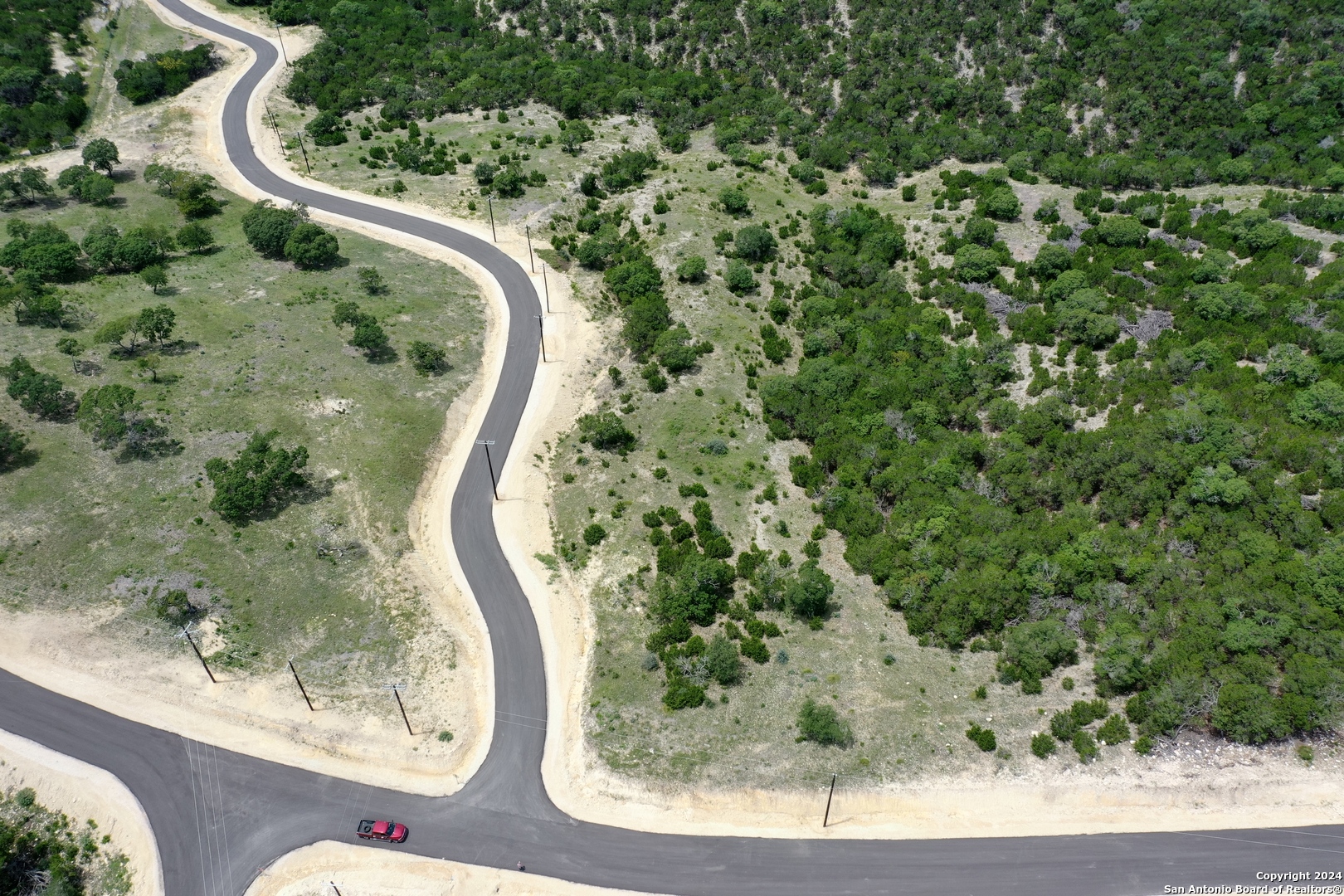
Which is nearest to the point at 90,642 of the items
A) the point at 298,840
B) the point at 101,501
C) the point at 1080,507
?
the point at 101,501

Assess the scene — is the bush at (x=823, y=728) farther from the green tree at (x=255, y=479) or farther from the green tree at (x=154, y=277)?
the green tree at (x=154, y=277)

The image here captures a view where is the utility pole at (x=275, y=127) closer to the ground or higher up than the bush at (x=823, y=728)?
higher up

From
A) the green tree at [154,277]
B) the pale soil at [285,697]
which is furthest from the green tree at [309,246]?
the pale soil at [285,697]

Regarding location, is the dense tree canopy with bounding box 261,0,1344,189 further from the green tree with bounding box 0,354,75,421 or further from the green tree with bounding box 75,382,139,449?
the green tree with bounding box 75,382,139,449

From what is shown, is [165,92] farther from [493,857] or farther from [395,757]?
[493,857]

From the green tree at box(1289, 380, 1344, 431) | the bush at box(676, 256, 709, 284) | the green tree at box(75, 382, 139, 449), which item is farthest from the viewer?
the bush at box(676, 256, 709, 284)

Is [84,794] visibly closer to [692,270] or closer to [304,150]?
[692,270]

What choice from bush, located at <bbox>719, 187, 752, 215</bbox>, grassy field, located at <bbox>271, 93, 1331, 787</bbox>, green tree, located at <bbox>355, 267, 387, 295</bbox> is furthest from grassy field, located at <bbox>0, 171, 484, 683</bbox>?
bush, located at <bbox>719, 187, 752, 215</bbox>
